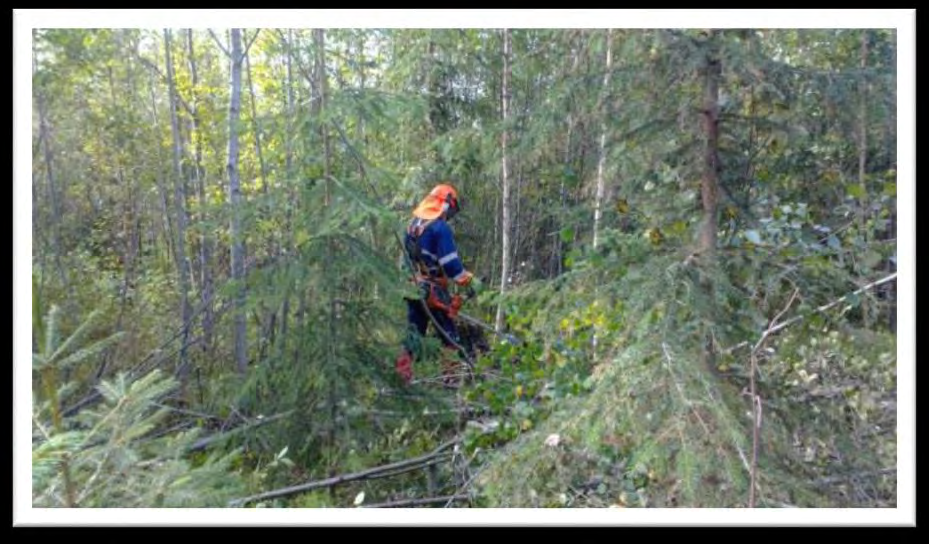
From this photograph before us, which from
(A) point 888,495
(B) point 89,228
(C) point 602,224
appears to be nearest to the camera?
(A) point 888,495

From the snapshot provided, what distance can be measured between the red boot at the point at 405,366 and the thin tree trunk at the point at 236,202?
108 cm

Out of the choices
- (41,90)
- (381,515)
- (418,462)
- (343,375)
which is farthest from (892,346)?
(41,90)

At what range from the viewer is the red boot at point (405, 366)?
4824 mm

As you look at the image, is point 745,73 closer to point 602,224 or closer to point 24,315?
point 602,224

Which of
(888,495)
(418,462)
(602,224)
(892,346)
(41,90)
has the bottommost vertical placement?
(418,462)

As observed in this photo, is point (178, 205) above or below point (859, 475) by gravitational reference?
above

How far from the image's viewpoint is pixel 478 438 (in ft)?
13.9

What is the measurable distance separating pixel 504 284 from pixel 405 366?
1687 millimetres

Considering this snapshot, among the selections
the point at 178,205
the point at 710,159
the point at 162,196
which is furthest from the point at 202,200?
the point at 710,159

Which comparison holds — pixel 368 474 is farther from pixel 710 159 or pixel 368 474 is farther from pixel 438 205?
A: pixel 710 159

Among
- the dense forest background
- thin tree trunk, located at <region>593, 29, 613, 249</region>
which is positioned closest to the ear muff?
the dense forest background

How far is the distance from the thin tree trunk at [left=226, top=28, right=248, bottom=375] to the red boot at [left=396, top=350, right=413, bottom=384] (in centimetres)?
108

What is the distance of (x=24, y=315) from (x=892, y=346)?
3353 millimetres

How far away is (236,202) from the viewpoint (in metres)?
4.32
